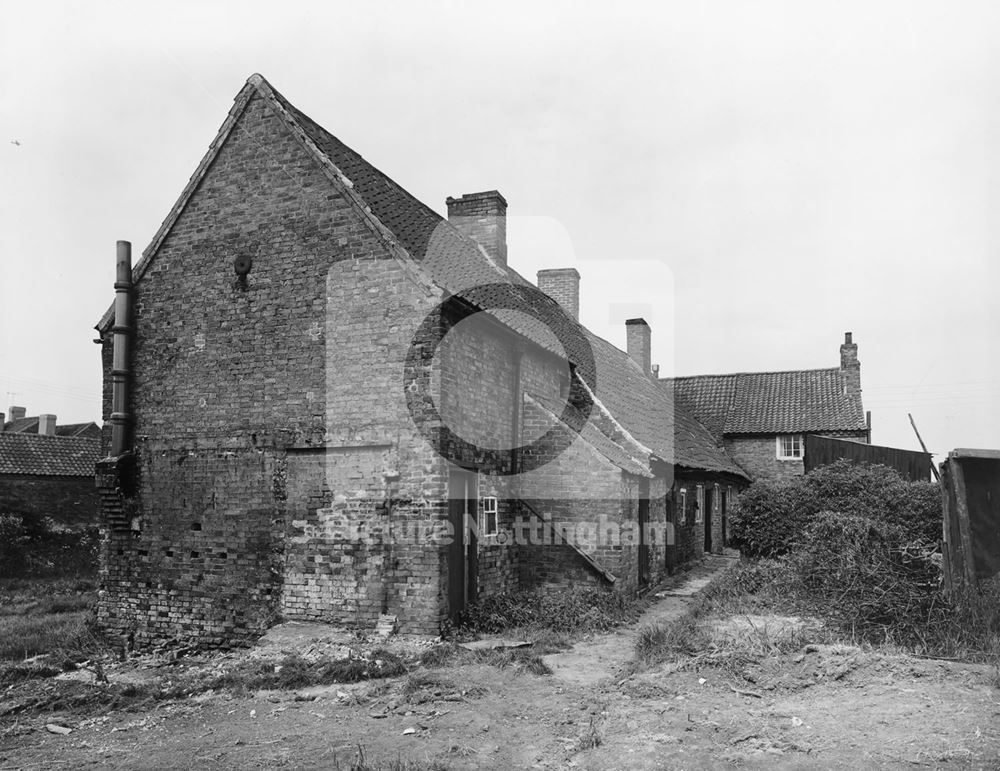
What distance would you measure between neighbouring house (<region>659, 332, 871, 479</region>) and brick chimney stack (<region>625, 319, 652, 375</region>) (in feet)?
6.10

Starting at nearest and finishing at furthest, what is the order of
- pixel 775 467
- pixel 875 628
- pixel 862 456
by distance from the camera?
pixel 875 628
pixel 862 456
pixel 775 467

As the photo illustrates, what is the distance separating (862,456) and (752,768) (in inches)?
715

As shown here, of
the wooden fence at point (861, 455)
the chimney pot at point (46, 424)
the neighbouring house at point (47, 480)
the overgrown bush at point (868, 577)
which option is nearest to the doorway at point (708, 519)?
the wooden fence at point (861, 455)

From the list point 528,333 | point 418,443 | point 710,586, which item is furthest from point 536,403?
point 710,586

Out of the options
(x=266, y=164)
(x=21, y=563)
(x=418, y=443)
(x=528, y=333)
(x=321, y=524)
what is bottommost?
(x=21, y=563)

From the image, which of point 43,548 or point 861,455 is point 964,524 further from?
point 43,548

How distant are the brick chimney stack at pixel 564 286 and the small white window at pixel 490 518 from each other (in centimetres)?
1152

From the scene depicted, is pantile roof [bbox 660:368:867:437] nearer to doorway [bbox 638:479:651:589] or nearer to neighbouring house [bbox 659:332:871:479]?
neighbouring house [bbox 659:332:871:479]

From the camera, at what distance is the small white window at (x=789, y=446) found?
31438mm

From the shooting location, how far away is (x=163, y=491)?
1277cm

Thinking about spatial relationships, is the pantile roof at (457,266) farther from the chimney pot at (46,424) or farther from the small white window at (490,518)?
the chimney pot at (46,424)

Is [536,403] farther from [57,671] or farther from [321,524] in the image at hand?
[57,671]

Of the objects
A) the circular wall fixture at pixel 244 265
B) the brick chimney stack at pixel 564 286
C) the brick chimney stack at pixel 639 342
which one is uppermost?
the brick chimney stack at pixel 564 286

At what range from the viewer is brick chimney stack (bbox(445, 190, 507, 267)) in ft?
62.9
